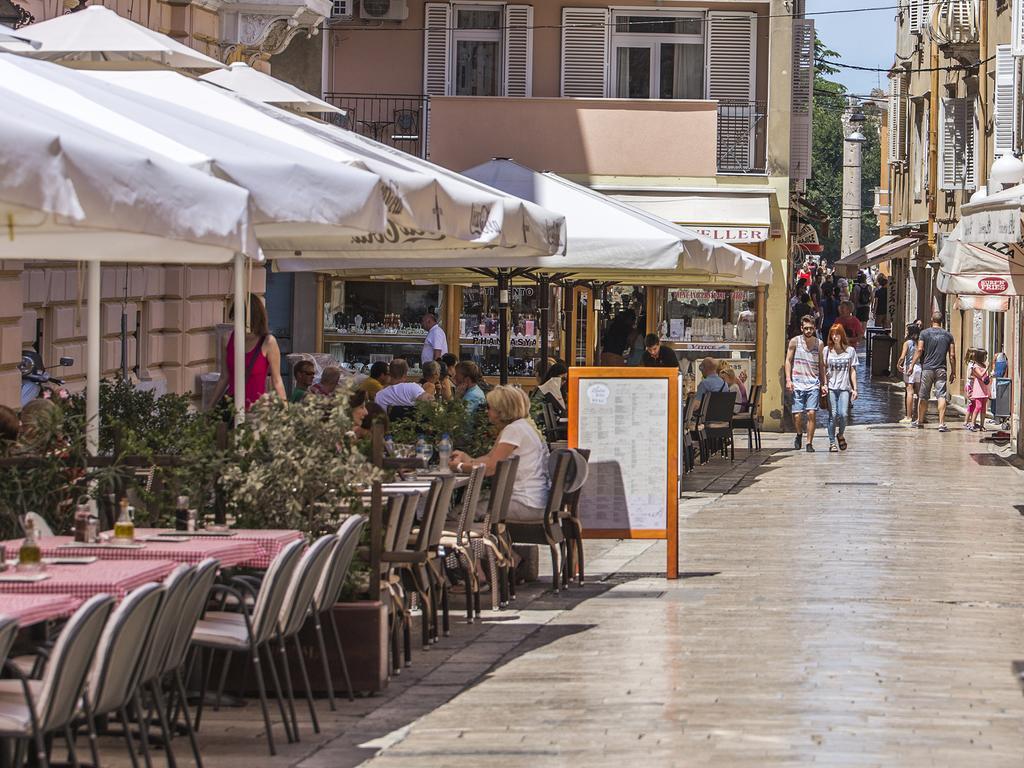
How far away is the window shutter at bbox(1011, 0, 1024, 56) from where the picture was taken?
2747cm

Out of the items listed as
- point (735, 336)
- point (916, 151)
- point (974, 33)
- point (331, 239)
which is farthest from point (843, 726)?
point (916, 151)

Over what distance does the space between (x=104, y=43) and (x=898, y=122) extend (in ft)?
131

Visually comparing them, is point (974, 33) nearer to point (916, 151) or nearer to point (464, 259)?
point (916, 151)

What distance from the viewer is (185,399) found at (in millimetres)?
12633

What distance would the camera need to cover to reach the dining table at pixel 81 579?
24.4 feet

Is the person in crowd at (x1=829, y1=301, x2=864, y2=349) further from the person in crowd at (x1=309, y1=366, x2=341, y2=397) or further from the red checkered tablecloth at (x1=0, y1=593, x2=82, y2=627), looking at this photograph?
the red checkered tablecloth at (x1=0, y1=593, x2=82, y2=627)

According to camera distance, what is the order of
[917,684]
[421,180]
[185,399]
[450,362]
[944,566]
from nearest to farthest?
[917,684]
[421,180]
[185,399]
[944,566]
[450,362]

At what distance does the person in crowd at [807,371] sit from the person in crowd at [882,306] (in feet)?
103

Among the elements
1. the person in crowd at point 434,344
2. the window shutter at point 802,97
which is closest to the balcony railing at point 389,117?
the person in crowd at point 434,344

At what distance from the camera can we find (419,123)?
104ft

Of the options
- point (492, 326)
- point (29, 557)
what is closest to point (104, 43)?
point (29, 557)

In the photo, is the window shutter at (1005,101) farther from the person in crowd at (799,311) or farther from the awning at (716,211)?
the person in crowd at (799,311)

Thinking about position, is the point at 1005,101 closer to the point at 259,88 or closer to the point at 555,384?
the point at 555,384

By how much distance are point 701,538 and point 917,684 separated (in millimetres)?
6742
